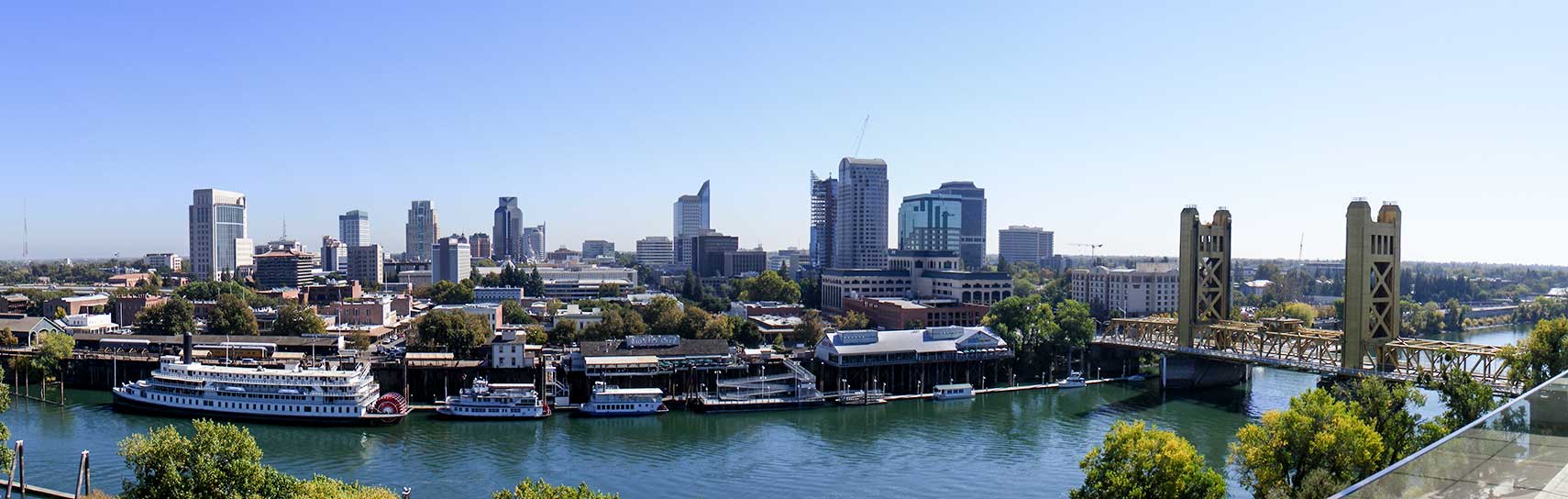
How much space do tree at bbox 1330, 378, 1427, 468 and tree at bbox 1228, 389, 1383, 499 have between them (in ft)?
3.10

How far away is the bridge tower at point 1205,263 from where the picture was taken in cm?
5119

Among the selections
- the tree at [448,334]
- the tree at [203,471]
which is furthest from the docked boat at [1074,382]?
the tree at [203,471]

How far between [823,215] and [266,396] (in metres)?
125

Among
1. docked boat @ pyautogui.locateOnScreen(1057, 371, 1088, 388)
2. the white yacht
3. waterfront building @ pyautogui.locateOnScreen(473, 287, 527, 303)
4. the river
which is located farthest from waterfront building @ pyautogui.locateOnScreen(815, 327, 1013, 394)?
waterfront building @ pyautogui.locateOnScreen(473, 287, 527, 303)

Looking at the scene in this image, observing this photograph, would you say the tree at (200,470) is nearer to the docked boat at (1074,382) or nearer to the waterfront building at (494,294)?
the docked boat at (1074,382)

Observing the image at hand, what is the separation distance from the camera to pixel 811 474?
29.7m

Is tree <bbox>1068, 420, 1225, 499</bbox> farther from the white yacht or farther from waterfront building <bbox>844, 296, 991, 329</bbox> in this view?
waterfront building <bbox>844, 296, 991, 329</bbox>

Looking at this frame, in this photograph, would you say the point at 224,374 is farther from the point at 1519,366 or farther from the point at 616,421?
the point at 1519,366

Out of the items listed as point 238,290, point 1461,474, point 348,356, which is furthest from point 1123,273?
point 1461,474

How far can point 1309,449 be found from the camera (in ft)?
69.1

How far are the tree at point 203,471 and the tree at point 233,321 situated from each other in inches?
1739

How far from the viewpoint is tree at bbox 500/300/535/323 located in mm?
73375

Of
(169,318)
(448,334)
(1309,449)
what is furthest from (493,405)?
(169,318)

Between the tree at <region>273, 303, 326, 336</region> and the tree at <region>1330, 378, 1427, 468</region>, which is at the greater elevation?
the tree at <region>1330, 378, 1427, 468</region>
